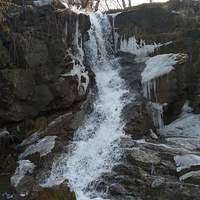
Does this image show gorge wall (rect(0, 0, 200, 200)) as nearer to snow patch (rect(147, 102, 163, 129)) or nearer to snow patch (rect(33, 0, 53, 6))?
snow patch (rect(147, 102, 163, 129))

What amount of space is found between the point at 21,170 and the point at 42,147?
1.02 m

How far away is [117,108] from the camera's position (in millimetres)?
8961

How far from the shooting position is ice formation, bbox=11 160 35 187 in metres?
5.85

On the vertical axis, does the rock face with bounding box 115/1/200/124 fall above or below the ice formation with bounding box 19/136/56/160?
above

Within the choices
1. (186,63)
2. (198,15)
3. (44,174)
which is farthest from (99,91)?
(198,15)

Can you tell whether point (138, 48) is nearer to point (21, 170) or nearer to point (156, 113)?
point (156, 113)

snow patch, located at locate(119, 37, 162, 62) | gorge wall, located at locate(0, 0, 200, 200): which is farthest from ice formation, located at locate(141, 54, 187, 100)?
snow patch, located at locate(119, 37, 162, 62)

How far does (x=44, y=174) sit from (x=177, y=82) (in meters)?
7.54

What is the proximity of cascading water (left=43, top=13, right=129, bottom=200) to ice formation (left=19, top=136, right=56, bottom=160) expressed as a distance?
75cm

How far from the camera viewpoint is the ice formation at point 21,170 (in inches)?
230

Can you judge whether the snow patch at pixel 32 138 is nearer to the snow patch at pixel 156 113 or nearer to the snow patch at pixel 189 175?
the snow patch at pixel 156 113

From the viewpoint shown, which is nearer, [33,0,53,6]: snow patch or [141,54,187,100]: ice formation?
[141,54,187,100]: ice formation

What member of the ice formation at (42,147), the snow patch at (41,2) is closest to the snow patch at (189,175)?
the ice formation at (42,147)

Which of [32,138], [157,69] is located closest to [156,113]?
[157,69]
